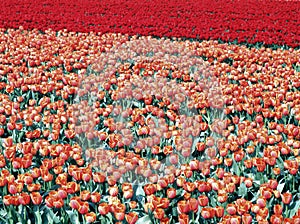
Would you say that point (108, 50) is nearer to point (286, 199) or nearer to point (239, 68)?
point (239, 68)

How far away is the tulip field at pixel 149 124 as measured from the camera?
10.4 feet

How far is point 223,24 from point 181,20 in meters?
1.18

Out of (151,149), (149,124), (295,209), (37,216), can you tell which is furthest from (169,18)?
(37,216)

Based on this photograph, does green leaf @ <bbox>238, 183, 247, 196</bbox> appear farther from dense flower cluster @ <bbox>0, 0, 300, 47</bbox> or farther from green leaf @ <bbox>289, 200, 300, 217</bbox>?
dense flower cluster @ <bbox>0, 0, 300, 47</bbox>

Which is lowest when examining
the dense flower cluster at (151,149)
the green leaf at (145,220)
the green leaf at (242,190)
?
the green leaf at (145,220)

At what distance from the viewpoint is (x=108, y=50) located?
865 cm

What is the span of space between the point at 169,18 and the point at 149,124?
8165 mm

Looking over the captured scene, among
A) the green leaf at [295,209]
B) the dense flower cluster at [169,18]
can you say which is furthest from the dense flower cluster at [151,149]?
the dense flower cluster at [169,18]

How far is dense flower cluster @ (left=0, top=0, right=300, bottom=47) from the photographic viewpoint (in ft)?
35.4

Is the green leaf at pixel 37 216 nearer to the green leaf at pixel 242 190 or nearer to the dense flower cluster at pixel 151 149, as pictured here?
the dense flower cluster at pixel 151 149

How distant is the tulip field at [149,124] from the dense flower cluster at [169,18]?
0.26 ft

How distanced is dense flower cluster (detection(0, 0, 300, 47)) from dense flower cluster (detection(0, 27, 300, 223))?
10.3 ft

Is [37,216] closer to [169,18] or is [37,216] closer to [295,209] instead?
[295,209]

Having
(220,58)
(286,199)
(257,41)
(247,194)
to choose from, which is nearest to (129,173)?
(247,194)
